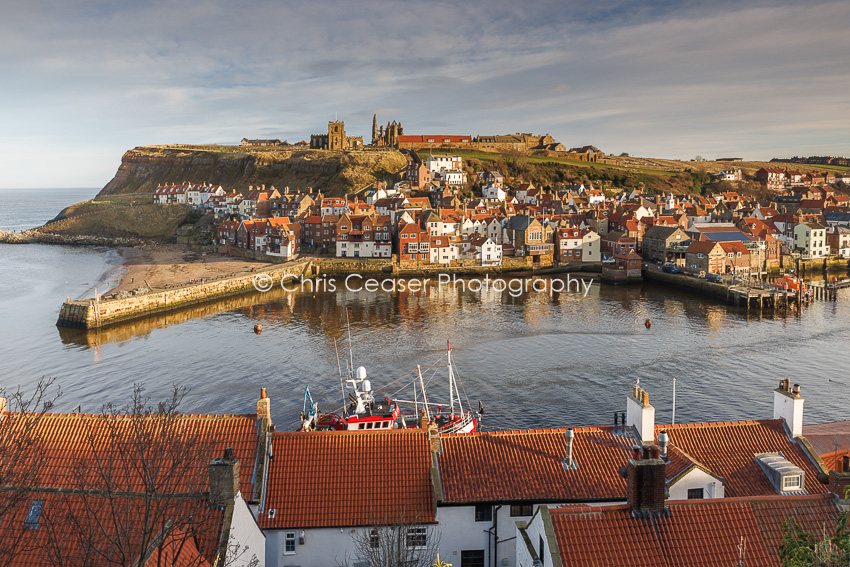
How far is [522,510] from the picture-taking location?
14062 millimetres

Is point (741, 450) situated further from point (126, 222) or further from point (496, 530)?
point (126, 222)

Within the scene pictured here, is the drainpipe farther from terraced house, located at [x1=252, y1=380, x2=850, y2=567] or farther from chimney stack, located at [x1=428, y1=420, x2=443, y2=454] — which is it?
chimney stack, located at [x1=428, y1=420, x2=443, y2=454]

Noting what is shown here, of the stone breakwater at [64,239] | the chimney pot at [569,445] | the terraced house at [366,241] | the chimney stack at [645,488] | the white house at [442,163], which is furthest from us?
the white house at [442,163]

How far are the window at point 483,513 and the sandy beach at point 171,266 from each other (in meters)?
52.1

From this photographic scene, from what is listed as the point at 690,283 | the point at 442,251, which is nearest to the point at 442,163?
the point at 442,251

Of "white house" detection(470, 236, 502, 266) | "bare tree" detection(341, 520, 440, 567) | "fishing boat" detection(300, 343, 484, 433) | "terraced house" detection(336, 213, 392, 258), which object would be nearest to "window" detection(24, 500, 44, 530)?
"bare tree" detection(341, 520, 440, 567)

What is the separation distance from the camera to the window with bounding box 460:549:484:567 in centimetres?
1397

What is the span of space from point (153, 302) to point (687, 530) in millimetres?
51599

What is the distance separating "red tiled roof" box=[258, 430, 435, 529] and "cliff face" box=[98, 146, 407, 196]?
369ft

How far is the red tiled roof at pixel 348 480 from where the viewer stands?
1331 cm

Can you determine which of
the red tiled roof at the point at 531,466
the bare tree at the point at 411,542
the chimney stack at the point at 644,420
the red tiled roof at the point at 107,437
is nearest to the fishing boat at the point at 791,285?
the chimney stack at the point at 644,420

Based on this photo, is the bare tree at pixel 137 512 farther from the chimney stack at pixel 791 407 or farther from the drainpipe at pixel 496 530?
the chimney stack at pixel 791 407

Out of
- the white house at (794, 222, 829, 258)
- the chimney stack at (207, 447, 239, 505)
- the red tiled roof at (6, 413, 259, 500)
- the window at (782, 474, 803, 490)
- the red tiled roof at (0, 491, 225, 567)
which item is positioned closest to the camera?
the red tiled roof at (0, 491, 225, 567)

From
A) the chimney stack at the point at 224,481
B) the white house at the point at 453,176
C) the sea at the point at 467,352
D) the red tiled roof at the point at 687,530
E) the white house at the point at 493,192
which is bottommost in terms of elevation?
the sea at the point at 467,352
